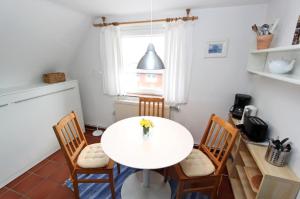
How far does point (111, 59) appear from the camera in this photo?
2562 millimetres

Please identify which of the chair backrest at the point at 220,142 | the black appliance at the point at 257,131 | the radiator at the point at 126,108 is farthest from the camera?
the radiator at the point at 126,108

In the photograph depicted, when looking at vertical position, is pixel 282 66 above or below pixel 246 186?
above

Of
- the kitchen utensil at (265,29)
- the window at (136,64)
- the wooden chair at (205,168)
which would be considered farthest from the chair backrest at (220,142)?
the window at (136,64)

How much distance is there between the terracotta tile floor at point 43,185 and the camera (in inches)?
66.6

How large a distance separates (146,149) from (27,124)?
1.76 m

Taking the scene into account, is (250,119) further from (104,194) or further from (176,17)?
(104,194)

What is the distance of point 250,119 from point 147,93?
164 centimetres

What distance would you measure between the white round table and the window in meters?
0.92

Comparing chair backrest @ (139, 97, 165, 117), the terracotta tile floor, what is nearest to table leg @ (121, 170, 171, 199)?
the terracotta tile floor

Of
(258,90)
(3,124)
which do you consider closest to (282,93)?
(258,90)

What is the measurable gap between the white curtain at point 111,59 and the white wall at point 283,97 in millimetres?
2061

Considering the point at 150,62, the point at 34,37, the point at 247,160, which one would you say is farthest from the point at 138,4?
the point at 247,160

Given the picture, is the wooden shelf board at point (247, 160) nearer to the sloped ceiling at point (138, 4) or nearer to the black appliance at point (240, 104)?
the black appliance at point (240, 104)

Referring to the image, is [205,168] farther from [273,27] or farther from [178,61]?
[273,27]
